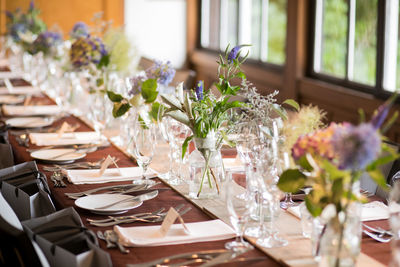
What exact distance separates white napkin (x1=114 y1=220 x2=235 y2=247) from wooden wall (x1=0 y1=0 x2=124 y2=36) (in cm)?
660

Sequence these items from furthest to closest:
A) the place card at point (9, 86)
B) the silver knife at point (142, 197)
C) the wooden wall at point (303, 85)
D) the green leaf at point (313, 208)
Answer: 1. the place card at point (9, 86)
2. the wooden wall at point (303, 85)
3. the silver knife at point (142, 197)
4. the green leaf at point (313, 208)

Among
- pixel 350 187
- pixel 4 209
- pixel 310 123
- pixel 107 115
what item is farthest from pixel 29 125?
pixel 350 187

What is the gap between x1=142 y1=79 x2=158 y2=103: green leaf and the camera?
9.25 ft

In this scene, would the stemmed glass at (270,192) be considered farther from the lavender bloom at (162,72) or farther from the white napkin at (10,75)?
the white napkin at (10,75)

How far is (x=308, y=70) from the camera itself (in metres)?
5.86

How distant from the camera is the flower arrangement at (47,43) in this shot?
16.4ft

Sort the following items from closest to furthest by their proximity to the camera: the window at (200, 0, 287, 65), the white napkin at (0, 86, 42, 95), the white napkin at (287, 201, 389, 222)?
the white napkin at (287, 201, 389, 222), the white napkin at (0, 86, 42, 95), the window at (200, 0, 287, 65)

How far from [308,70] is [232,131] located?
3.57 metres

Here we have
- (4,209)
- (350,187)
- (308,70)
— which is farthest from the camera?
(308,70)

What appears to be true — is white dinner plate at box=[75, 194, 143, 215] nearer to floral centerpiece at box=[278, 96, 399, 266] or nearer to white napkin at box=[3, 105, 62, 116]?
floral centerpiece at box=[278, 96, 399, 266]

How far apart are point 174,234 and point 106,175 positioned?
80 cm

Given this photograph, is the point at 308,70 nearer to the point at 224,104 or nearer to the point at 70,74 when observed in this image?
the point at 70,74

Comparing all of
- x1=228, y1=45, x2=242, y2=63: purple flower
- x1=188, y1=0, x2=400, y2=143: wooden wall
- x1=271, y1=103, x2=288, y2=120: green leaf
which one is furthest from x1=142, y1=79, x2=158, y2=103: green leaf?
x1=188, y1=0, x2=400, y2=143: wooden wall

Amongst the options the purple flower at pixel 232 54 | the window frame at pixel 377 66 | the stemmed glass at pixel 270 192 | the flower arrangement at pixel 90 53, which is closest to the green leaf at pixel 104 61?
the flower arrangement at pixel 90 53
